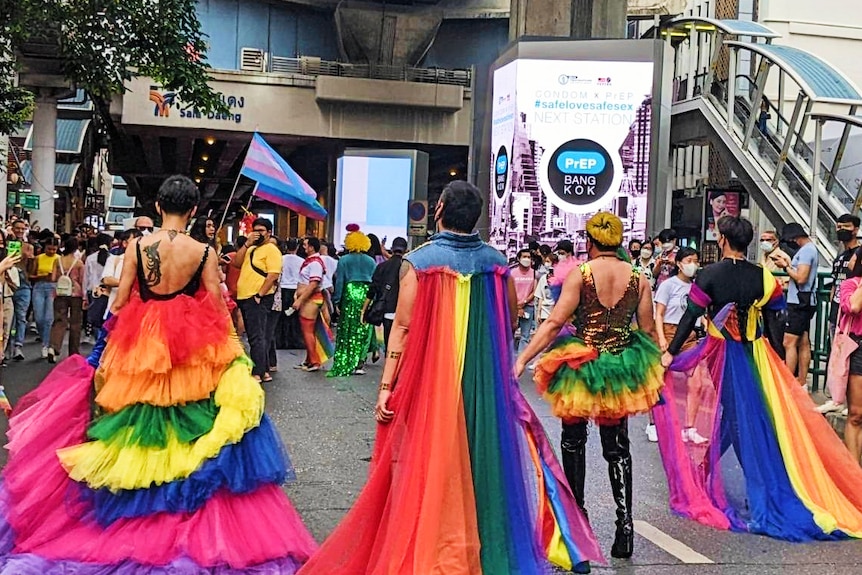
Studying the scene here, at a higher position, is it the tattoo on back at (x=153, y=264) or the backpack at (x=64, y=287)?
the tattoo on back at (x=153, y=264)

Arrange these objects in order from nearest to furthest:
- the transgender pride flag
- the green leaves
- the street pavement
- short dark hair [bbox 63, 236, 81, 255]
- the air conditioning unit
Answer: the street pavement → the green leaves → the transgender pride flag → short dark hair [bbox 63, 236, 81, 255] → the air conditioning unit

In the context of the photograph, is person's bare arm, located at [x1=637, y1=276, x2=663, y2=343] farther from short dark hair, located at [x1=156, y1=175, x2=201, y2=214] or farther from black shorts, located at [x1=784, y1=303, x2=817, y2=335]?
black shorts, located at [x1=784, y1=303, x2=817, y2=335]

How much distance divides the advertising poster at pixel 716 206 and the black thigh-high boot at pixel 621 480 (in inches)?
654

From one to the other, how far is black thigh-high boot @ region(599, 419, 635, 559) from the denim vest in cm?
136

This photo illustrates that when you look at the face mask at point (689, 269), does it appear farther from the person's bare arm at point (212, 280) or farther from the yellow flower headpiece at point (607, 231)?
the person's bare arm at point (212, 280)

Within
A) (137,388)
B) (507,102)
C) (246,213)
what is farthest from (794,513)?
(507,102)

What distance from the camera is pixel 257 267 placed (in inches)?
470

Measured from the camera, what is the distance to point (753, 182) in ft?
65.9

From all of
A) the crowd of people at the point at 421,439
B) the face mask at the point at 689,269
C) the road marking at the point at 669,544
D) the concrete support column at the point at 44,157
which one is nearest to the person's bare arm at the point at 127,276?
the crowd of people at the point at 421,439

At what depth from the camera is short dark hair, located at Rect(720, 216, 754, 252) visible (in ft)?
21.4

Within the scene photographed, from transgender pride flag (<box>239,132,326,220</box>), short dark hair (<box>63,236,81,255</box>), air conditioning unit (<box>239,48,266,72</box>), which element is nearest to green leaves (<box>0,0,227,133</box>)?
transgender pride flag (<box>239,132,326,220</box>)

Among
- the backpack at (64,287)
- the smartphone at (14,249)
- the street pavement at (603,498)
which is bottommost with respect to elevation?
the street pavement at (603,498)

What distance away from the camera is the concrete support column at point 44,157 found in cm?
2605

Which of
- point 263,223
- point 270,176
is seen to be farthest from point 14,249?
point 270,176
